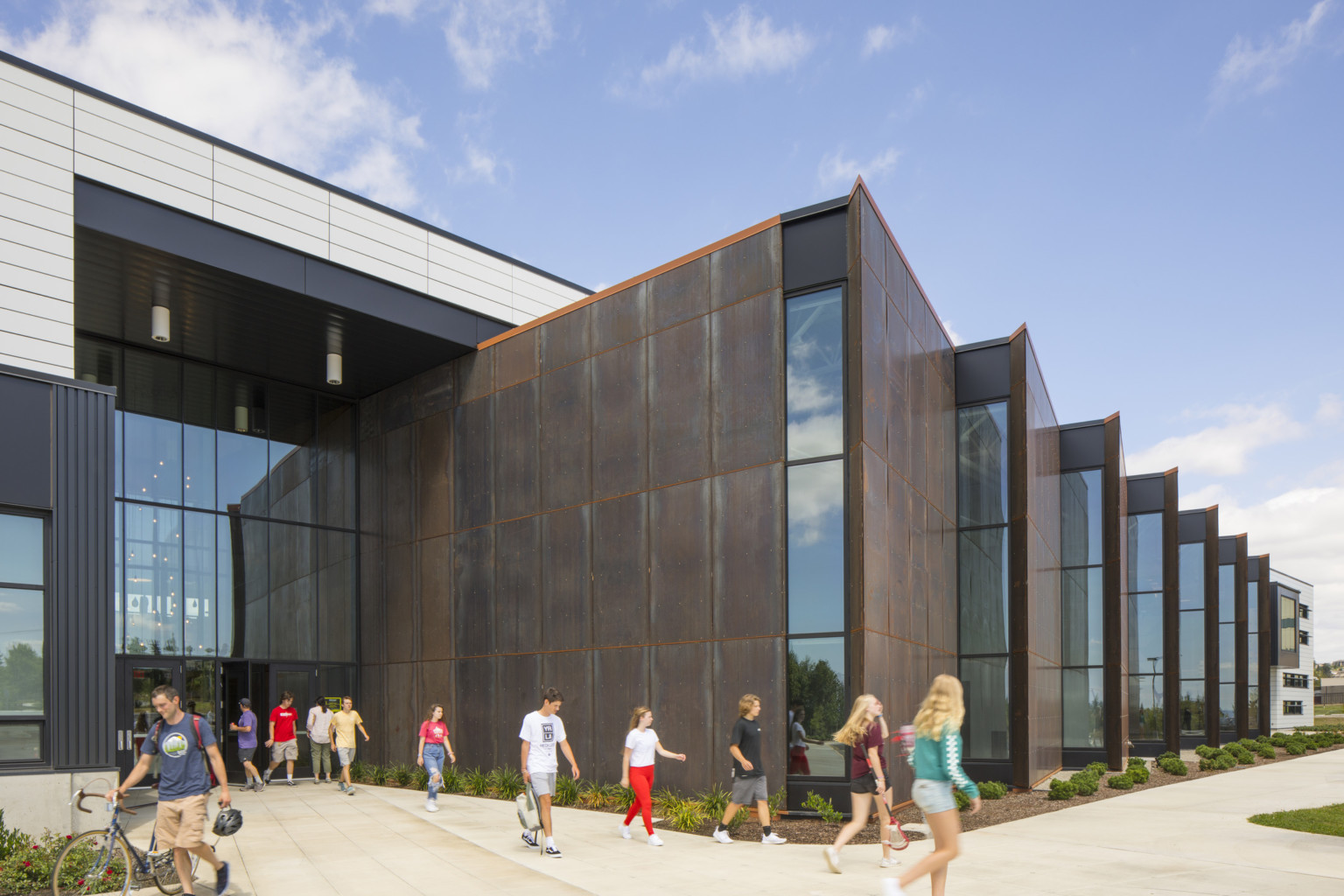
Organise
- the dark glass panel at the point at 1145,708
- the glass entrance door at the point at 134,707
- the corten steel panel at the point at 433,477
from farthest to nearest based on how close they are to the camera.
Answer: the dark glass panel at the point at 1145,708 < the corten steel panel at the point at 433,477 < the glass entrance door at the point at 134,707

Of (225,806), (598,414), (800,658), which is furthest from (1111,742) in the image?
(225,806)

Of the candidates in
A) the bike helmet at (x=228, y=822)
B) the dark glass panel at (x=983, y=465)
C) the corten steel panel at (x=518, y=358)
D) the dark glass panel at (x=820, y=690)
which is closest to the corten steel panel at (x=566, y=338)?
the corten steel panel at (x=518, y=358)

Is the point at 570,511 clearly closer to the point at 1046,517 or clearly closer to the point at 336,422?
the point at 336,422

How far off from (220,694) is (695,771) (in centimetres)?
1077

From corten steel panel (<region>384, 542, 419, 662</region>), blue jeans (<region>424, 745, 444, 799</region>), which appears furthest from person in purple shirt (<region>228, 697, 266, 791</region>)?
blue jeans (<region>424, 745, 444, 799</region>)

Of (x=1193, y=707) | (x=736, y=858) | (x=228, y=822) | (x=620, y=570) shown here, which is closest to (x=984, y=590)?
(x=620, y=570)

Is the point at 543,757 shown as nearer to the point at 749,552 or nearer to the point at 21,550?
the point at 749,552

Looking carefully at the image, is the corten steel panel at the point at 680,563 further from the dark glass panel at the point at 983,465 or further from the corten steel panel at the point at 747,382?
the dark glass panel at the point at 983,465

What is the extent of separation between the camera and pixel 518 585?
17.7 m

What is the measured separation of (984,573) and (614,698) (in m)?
7.88

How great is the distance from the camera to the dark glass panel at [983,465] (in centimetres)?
1917

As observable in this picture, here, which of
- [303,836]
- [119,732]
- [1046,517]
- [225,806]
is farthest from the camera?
[1046,517]

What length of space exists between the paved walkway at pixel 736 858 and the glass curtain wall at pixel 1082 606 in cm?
869

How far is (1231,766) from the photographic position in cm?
2288
